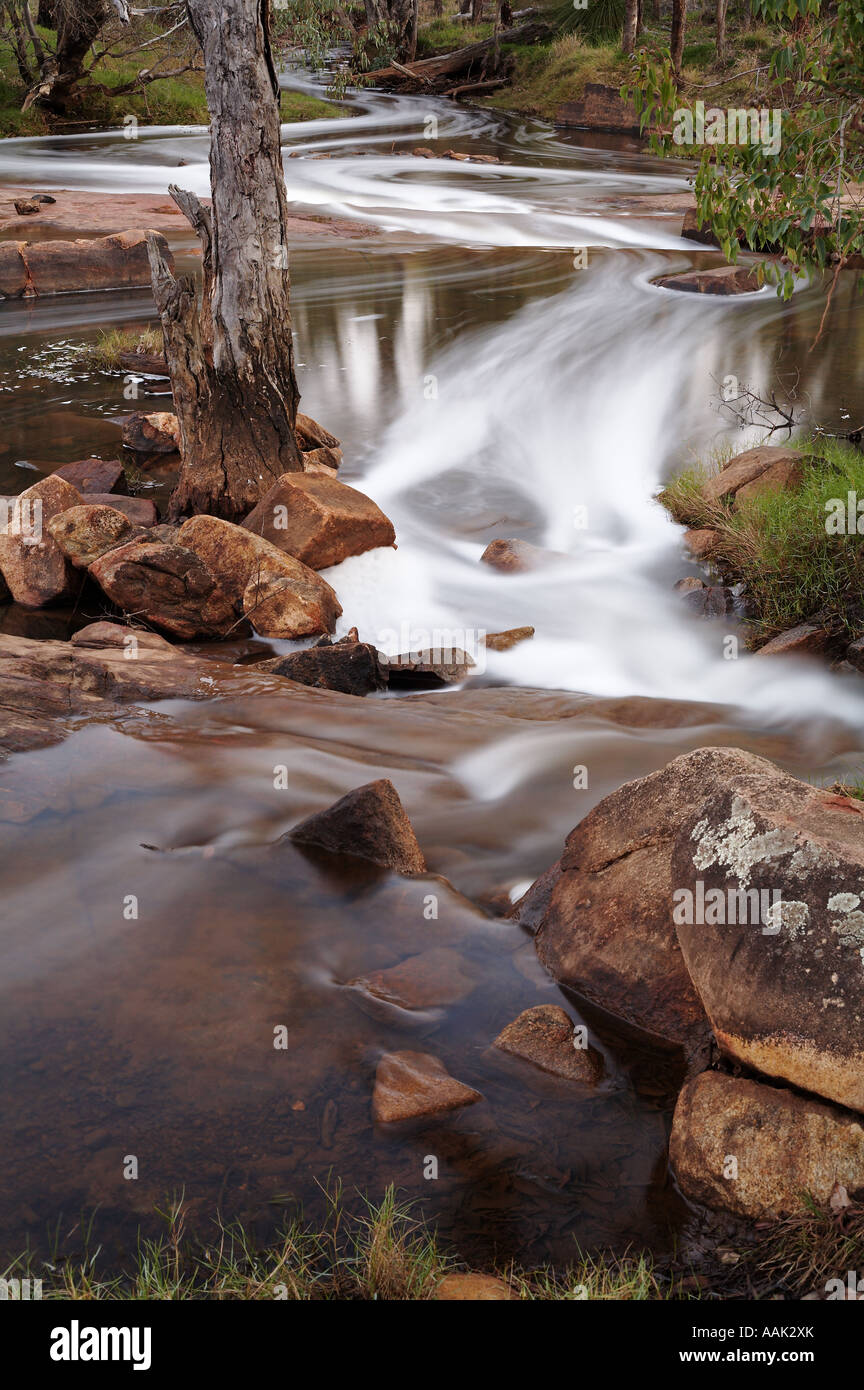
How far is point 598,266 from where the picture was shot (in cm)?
1683

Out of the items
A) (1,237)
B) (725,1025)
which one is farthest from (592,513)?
(1,237)

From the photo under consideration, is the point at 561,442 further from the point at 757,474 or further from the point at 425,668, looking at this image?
the point at 425,668

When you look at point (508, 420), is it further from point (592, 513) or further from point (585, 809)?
point (585, 809)

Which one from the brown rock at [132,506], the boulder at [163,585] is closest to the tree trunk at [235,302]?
the brown rock at [132,506]

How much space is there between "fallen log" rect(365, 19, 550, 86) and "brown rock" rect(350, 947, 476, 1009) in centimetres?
4115

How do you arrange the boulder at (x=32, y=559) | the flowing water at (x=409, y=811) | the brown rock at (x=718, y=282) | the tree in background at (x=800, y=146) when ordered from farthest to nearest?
the brown rock at (x=718, y=282), the boulder at (x=32, y=559), the tree in background at (x=800, y=146), the flowing water at (x=409, y=811)

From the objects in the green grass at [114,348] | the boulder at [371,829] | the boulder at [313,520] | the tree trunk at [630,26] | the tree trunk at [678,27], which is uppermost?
the tree trunk at [630,26]

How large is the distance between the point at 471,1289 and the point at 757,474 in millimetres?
7124

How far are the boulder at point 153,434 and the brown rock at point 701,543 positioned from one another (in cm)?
462

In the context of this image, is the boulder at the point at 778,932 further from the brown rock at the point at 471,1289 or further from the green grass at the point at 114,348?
the green grass at the point at 114,348

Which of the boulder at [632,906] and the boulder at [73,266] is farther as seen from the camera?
the boulder at [73,266]

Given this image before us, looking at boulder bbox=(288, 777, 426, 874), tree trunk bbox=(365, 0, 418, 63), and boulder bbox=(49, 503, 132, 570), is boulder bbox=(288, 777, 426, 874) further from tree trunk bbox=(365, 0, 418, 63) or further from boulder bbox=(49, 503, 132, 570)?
tree trunk bbox=(365, 0, 418, 63)

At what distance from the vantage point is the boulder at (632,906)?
11.4ft
